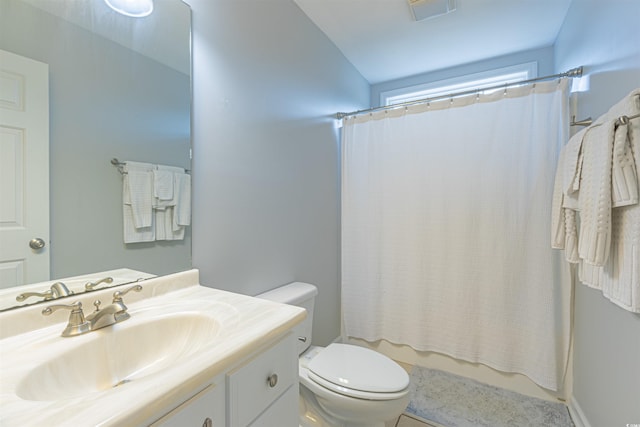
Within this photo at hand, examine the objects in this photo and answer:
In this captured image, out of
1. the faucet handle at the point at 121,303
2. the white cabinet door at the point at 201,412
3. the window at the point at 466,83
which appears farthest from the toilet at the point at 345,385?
the window at the point at 466,83

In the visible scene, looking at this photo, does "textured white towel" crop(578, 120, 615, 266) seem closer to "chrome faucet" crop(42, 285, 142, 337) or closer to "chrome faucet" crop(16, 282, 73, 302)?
"chrome faucet" crop(42, 285, 142, 337)

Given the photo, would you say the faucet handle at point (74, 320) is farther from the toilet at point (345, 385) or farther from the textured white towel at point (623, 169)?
the textured white towel at point (623, 169)

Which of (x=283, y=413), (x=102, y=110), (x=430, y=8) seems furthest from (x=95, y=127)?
(x=430, y=8)

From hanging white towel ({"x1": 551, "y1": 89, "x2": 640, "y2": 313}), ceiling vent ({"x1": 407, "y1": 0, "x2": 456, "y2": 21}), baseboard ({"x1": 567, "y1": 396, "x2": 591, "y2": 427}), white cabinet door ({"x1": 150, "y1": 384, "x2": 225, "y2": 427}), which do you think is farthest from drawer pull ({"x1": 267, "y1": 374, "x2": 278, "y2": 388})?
ceiling vent ({"x1": 407, "y1": 0, "x2": 456, "y2": 21})

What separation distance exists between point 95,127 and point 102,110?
0.06 metres

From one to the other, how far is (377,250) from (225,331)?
1.57 m

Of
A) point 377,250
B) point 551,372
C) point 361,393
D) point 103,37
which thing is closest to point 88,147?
point 103,37

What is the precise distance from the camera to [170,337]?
802mm

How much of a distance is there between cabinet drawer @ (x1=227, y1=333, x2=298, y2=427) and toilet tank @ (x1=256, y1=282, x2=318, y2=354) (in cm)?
55

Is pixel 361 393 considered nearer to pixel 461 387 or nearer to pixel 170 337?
pixel 170 337

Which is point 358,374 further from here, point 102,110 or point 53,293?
point 102,110

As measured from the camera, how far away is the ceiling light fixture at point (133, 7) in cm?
91

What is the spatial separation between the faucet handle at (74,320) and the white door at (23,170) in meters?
0.09

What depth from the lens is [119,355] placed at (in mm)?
725
